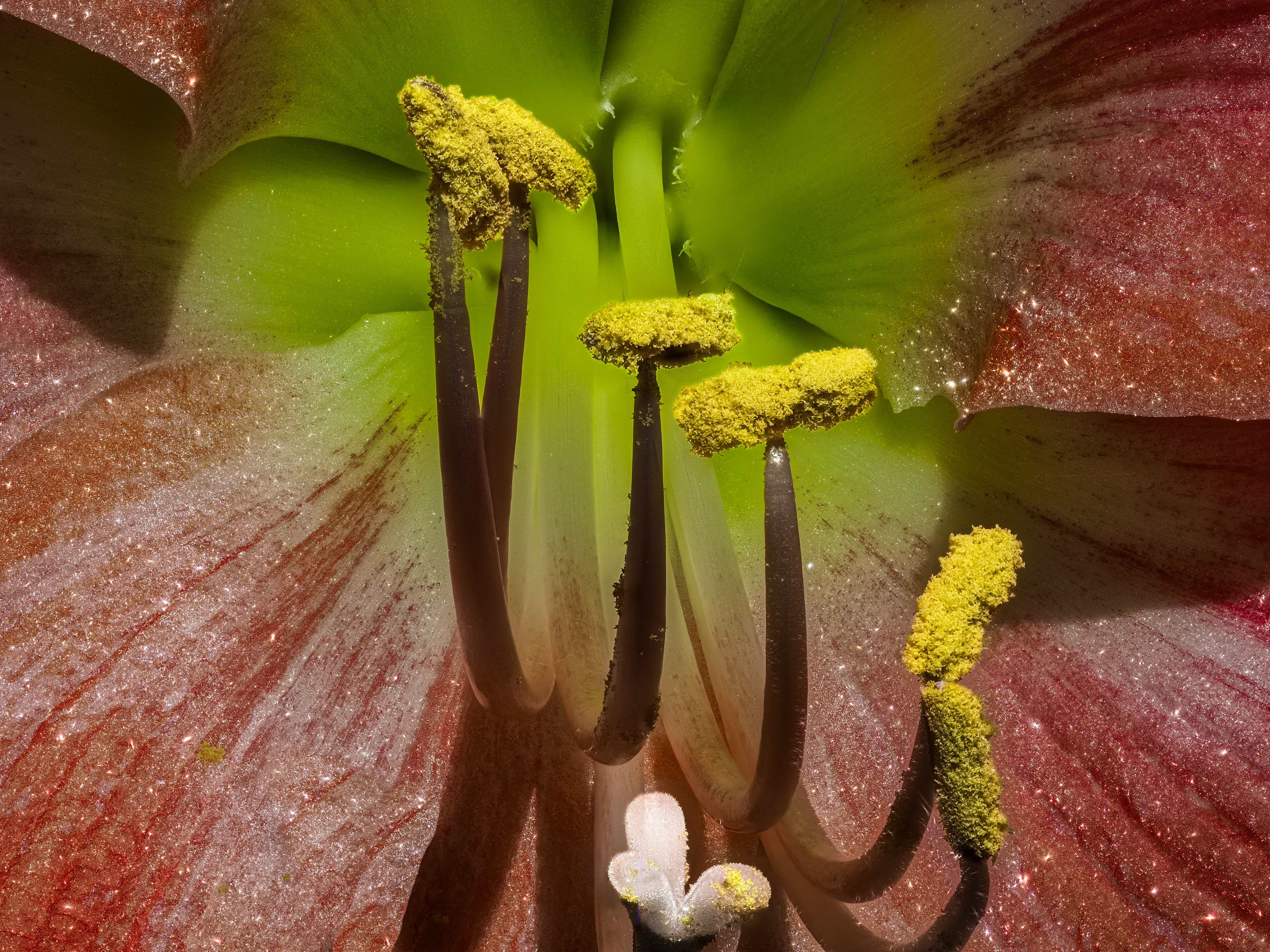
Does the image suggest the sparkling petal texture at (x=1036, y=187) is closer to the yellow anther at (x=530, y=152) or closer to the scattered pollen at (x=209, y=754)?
the yellow anther at (x=530, y=152)

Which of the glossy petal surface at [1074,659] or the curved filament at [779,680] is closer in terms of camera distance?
the curved filament at [779,680]

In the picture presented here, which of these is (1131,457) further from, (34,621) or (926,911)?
(34,621)

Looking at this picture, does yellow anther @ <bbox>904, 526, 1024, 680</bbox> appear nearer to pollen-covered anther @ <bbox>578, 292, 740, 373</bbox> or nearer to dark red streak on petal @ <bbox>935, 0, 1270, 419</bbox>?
dark red streak on petal @ <bbox>935, 0, 1270, 419</bbox>

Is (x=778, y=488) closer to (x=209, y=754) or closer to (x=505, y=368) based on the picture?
(x=505, y=368)

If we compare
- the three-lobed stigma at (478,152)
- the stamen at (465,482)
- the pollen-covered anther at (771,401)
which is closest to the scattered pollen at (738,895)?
the stamen at (465,482)

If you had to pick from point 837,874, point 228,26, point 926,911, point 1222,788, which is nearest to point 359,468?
point 228,26

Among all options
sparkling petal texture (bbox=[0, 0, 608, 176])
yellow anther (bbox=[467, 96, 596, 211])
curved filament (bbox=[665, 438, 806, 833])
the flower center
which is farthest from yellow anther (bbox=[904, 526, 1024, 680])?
sparkling petal texture (bbox=[0, 0, 608, 176])

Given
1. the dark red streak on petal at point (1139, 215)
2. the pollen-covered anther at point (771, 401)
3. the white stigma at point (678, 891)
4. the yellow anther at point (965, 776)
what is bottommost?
the white stigma at point (678, 891)
